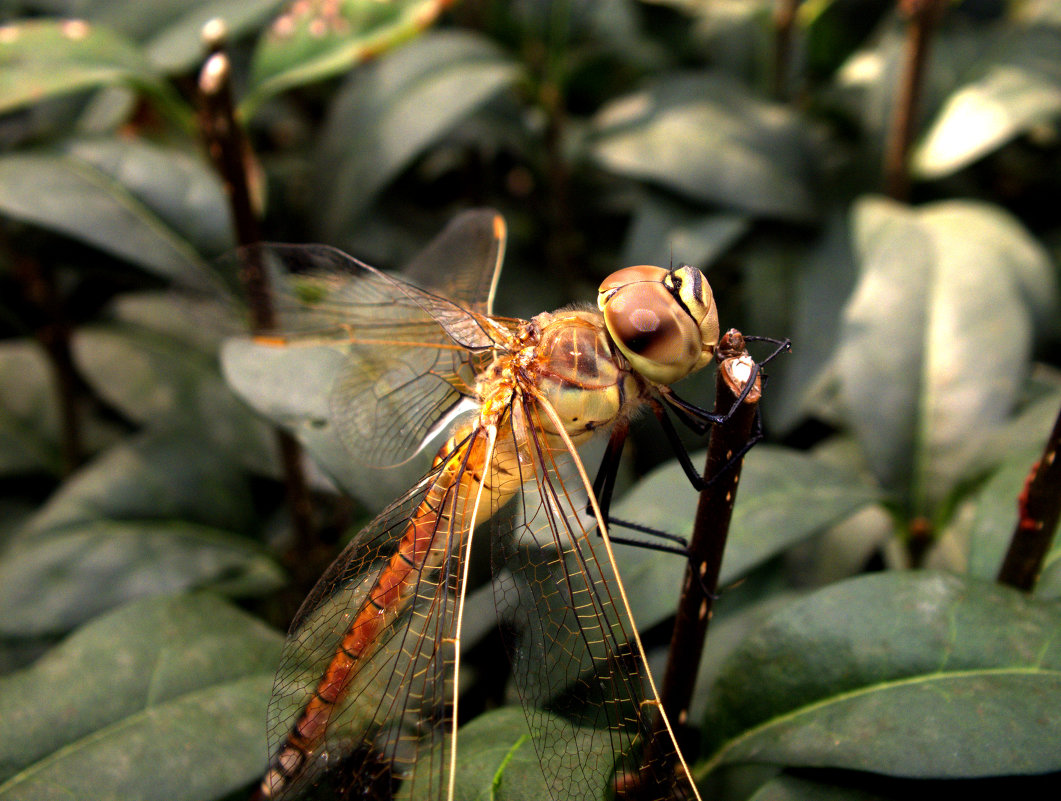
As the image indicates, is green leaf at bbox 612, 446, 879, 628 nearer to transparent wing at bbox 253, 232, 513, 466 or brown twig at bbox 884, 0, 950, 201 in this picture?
transparent wing at bbox 253, 232, 513, 466

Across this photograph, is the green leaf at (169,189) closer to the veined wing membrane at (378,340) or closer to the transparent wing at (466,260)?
the veined wing membrane at (378,340)

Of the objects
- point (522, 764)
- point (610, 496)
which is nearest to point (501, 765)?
point (522, 764)

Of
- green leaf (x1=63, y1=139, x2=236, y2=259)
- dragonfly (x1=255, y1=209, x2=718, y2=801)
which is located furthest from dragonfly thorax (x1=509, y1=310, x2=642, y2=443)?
green leaf (x1=63, y1=139, x2=236, y2=259)

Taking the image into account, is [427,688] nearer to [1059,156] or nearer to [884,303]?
[884,303]

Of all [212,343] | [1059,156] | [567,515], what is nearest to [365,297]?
[567,515]

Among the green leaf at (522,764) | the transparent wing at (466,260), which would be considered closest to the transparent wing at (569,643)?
the green leaf at (522,764)

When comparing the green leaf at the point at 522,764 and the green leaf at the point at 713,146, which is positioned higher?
the green leaf at the point at 713,146

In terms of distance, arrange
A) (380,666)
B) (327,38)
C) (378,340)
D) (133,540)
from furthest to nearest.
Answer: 1. (327,38)
2. (133,540)
3. (378,340)
4. (380,666)

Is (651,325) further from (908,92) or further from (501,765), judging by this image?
(908,92)
